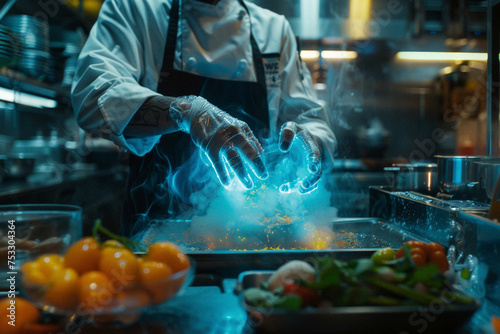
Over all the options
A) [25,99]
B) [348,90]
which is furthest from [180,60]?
[348,90]

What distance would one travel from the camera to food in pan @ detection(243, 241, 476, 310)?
62cm

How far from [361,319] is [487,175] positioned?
2.38ft

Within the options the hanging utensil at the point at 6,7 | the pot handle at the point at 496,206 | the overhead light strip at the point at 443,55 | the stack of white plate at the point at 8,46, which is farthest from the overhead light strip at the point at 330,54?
the pot handle at the point at 496,206

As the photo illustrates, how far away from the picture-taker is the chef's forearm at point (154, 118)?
1273mm

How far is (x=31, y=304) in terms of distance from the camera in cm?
62

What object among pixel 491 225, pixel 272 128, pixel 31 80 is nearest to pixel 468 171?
pixel 491 225

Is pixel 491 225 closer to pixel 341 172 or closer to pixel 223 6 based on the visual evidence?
pixel 223 6

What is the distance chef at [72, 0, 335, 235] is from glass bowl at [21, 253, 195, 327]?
639mm

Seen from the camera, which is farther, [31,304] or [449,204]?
[449,204]

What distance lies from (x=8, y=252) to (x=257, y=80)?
4.13 feet

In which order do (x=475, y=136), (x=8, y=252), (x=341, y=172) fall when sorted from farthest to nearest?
(x=475, y=136)
(x=341, y=172)
(x=8, y=252)

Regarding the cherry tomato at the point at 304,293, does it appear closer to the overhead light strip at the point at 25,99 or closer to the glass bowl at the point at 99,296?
the glass bowl at the point at 99,296

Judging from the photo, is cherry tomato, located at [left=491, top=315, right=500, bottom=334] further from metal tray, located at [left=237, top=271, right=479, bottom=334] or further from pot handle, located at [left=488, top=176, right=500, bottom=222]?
pot handle, located at [left=488, top=176, right=500, bottom=222]

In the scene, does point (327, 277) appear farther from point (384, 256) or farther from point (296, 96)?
point (296, 96)
